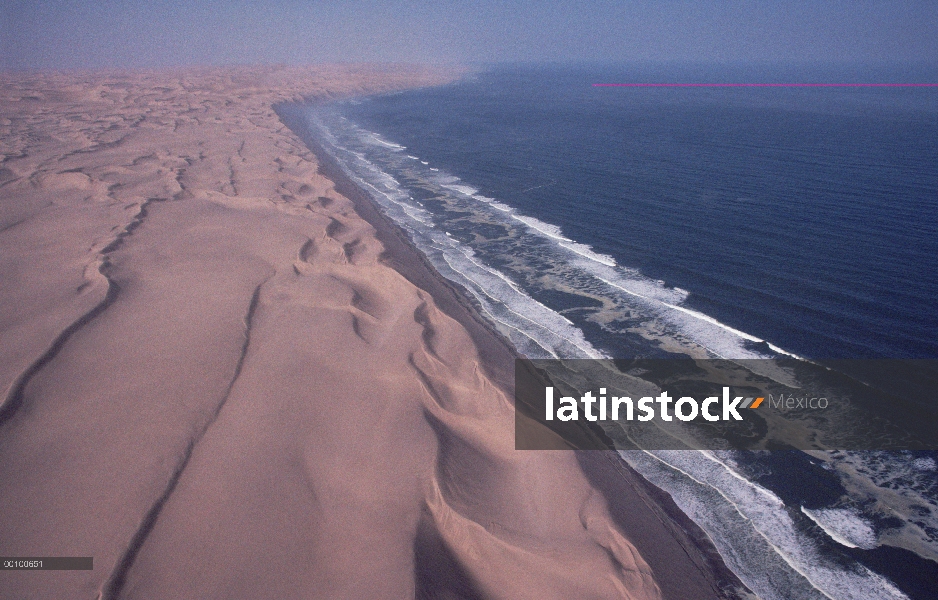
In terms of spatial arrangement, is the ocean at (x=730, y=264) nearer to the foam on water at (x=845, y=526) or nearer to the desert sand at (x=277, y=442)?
the foam on water at (x=845, y=526)

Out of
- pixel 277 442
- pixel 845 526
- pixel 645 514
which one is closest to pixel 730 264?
pixel 845 526

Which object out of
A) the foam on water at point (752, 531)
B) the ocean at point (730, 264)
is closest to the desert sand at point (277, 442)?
the foam on water at point (752, 531)

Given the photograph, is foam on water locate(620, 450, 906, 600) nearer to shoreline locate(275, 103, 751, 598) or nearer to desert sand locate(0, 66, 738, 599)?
shoreline locate(275, 103, 751, 598)

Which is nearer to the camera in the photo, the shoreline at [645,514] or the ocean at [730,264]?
the shoreline at [645,514]

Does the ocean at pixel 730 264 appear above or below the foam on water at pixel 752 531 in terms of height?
above

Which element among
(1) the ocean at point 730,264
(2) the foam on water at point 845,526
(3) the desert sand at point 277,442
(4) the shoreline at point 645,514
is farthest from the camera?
(1) the ocean at point 730,264

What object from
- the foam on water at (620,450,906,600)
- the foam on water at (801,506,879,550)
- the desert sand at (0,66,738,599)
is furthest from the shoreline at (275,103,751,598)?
the foam on water at (801,506,879,550)

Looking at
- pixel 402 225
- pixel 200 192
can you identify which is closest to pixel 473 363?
pixel 402 225

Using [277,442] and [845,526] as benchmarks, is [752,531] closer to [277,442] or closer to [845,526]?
[845,526]
